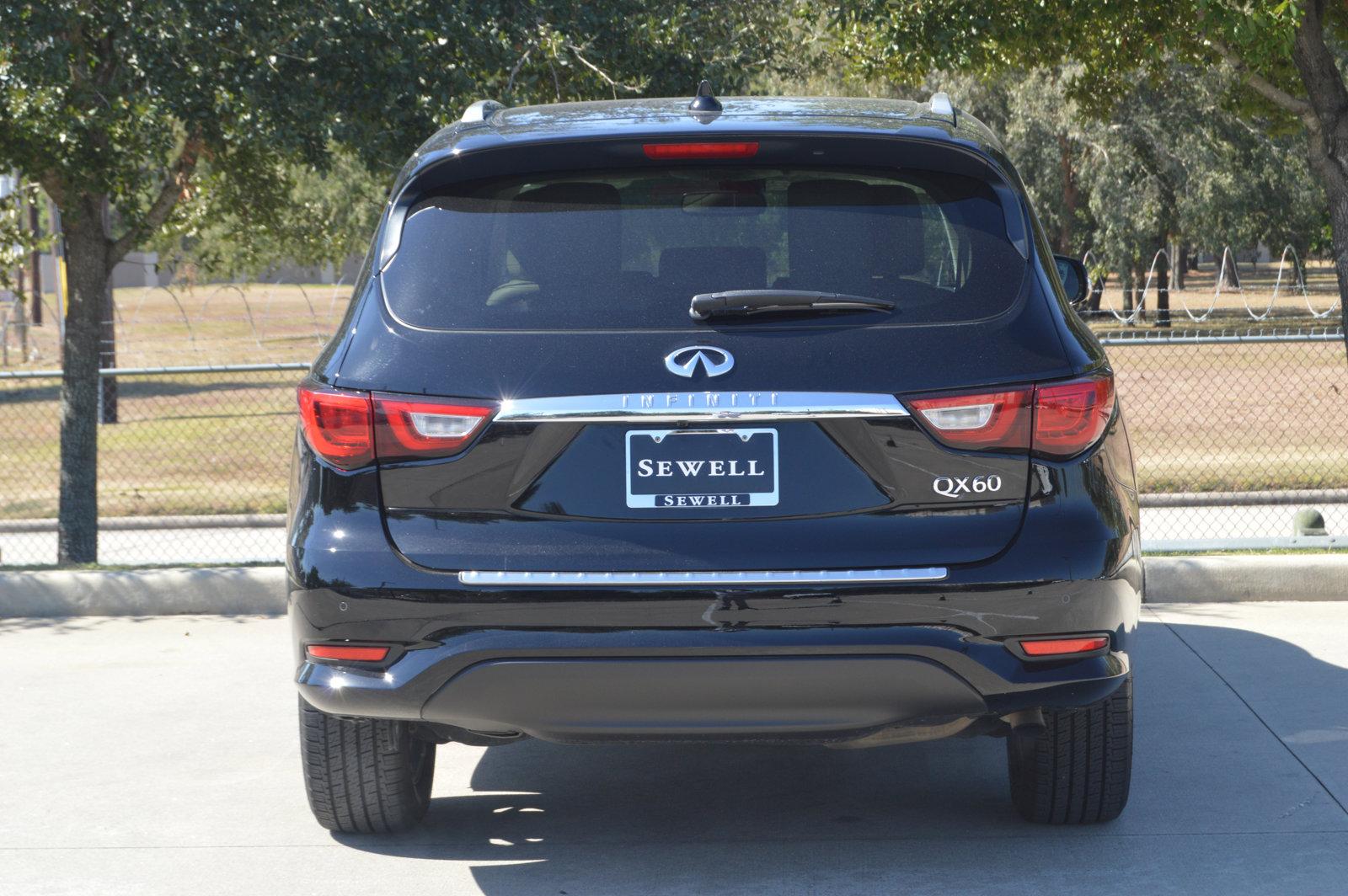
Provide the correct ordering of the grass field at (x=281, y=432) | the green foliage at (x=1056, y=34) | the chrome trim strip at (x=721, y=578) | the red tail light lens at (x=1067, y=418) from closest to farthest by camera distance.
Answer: the chrome trim strip at (x=721, y=578)
the red tail light lens at (x=1067, y=418)
the green foliage at (x=1056, y=34)
the grass field at (x=281, y=432)

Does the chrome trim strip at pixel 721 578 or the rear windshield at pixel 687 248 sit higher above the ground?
the rear windshield at pixel 687 248

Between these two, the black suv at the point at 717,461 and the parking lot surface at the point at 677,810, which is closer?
the black suv at the point at 717,461

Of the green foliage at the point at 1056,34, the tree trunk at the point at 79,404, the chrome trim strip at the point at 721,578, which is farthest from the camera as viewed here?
the tree trunk at the point at 79,404

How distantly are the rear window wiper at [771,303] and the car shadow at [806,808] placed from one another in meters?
1.50

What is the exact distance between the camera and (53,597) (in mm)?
7680

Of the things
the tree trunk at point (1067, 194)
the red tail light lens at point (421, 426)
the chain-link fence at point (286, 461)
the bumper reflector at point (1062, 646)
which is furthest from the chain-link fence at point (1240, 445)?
the tree trunk at point (1067, 194)

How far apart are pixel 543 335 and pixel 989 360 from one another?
103 cm

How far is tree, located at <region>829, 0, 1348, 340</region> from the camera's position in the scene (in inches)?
334

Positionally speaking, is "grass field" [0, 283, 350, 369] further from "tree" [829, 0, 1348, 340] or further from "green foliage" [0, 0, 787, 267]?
"tree" [829, 0, 1348, 340]

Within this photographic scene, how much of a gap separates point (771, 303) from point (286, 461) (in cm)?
1347

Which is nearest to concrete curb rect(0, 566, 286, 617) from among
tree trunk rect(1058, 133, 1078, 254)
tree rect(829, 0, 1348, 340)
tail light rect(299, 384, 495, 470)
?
tail light rect(299, 384, 495, 470)

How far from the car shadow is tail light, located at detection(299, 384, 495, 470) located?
1.23 metres

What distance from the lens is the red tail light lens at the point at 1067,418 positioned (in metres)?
3.61

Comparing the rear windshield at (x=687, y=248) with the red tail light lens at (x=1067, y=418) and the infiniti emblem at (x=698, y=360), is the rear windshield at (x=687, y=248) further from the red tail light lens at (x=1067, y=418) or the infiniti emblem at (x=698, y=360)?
the red tail light lens at (x=1067, y=418)
